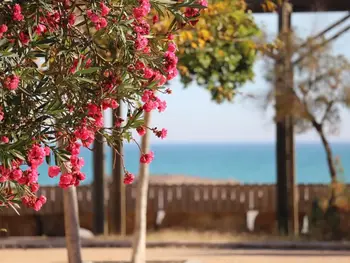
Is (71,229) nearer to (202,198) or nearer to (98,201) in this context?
(98,201)

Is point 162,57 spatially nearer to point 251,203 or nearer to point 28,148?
point 28,148

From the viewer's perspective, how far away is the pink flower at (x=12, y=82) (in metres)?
5.80

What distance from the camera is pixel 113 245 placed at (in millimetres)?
15242

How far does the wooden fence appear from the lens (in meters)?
18.5

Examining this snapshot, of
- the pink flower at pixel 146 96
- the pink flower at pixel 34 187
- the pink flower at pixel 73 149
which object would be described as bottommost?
the pink flower at pixel 34 187

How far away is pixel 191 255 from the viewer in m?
13.7

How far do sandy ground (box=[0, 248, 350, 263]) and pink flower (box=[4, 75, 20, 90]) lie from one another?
23.2 feet

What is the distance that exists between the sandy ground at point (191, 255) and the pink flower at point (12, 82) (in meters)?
7.07

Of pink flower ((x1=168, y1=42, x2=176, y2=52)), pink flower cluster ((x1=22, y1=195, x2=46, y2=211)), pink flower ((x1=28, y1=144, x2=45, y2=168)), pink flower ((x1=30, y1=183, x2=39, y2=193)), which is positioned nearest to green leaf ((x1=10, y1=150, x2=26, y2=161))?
pink flower ((x1=28, y1=144, x2=45, y2=168))

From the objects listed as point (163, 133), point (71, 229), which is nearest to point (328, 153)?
point (71, 229)

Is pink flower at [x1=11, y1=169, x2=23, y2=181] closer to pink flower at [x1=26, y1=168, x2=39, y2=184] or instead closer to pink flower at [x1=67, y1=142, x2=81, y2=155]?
pink flower at [x1=26, y1=168, x2=39, y2=184]

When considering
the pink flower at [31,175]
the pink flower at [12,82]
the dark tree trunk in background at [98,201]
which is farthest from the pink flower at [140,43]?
the dark tree trunk in background at [98,201]

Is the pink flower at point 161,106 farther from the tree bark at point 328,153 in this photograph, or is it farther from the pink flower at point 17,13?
→ the tree bark at point 328,153

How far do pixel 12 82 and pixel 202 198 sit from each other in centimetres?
1327
